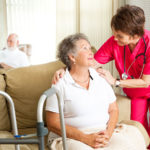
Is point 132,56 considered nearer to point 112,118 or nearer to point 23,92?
point 112,118

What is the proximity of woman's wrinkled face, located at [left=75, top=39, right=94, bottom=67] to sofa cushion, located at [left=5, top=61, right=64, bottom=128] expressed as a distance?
404 mm

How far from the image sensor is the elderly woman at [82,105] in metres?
1.55

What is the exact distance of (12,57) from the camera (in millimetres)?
3391

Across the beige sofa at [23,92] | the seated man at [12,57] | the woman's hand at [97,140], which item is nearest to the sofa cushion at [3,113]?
the beige sofa at [23,92]

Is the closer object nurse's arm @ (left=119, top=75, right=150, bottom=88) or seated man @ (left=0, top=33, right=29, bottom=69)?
nurse's arm @ (left=119, top=75, right=150, bottom=88)

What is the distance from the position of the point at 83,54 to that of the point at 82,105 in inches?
12.5

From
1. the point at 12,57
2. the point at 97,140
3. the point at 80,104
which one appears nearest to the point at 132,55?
the point at 80,104

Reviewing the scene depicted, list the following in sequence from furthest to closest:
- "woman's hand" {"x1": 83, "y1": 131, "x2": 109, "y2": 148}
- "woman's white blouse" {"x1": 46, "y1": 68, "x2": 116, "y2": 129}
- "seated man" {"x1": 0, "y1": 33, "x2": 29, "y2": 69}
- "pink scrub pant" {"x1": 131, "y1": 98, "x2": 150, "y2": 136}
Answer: "seated man" {"x1": 0, "y1": 33, "x2": 29, "y2": 69}
"pink scrub pant" {"x1": 131, "y1": 98, "x2": 150, "y2": 136}
"woman's white blouse" {"x1": 46, "y1": 68, "x2": 116, "y2": 129}
"woman's hand" {"x1": 83, "y1": 131, "x2": 109, "y2": 148}

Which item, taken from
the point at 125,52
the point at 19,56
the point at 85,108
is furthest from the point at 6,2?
the point at 85,108

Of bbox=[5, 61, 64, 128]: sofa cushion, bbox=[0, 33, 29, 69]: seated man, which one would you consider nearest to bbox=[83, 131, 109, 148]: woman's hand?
bbox=[5, 61, 64, 128]: sofa cushion

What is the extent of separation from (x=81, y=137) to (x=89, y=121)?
0.46 ft

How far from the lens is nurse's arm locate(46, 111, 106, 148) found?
1527 mm

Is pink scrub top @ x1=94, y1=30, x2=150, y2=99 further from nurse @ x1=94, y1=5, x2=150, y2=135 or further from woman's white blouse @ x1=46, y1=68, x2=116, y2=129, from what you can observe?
woman's white blouse @ x1=46, y1=68, x2=116, y2=129

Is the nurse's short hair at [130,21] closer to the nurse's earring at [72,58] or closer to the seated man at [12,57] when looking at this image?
the nurse's earring at [72,58]
